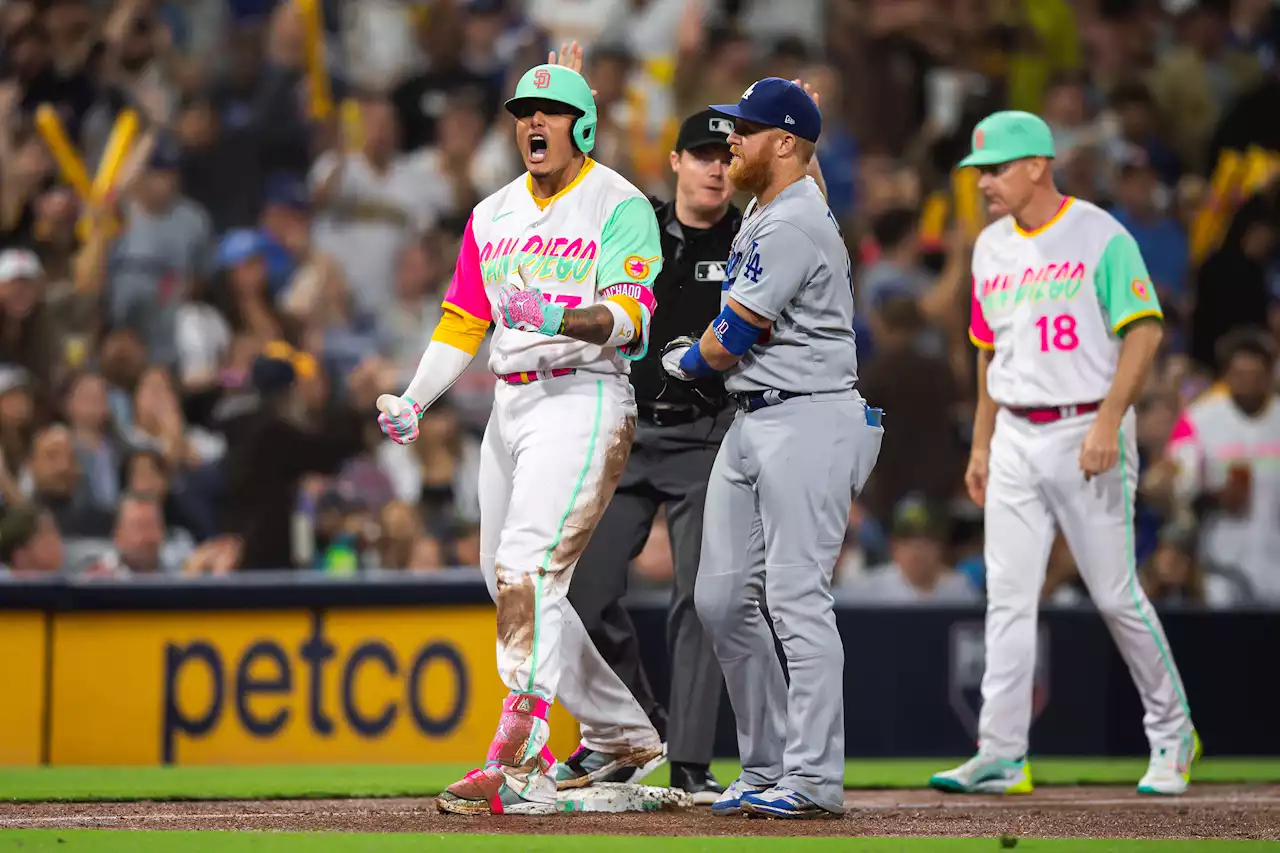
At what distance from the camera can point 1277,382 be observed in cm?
1125

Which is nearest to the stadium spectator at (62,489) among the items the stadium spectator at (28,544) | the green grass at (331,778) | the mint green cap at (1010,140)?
the stadium spectator at (28,544)

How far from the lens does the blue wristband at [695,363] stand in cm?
580

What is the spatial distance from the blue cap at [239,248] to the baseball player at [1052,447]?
574cm

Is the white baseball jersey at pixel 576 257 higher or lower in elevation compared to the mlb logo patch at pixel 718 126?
lower

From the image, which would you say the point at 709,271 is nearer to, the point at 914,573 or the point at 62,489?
the point at 914,573

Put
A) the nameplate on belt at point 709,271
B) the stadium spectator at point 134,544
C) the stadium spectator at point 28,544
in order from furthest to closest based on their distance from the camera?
the stadium spectator at point 134,544, the stadium spectator at point 28,544, the nameplate on belt at point 709,271

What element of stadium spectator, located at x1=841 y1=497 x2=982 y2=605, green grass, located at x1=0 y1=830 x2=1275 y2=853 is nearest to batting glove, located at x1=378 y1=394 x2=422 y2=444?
green grass, located at x1=0 y1=830 x2=1275 y2=853

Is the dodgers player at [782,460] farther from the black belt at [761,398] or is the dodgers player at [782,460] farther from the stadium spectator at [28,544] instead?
the stadium spectator at [28,544]

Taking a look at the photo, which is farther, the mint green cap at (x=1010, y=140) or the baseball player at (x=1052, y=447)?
the mint green cap at (x=1010, y=140)

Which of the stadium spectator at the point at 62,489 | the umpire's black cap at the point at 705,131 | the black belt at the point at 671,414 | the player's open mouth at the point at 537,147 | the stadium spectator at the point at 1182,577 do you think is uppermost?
the umpire's black cap at the point at 705,131

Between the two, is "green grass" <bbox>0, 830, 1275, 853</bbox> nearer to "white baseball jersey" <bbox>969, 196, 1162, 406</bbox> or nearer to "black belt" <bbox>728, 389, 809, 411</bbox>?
"black belt" <bbox>728, 389, 809, 411</bbox>

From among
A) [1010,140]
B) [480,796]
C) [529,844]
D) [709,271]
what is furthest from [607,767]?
[1010,140]

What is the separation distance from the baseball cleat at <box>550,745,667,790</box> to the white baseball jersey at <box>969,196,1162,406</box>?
212 cm

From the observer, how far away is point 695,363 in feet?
19.1
